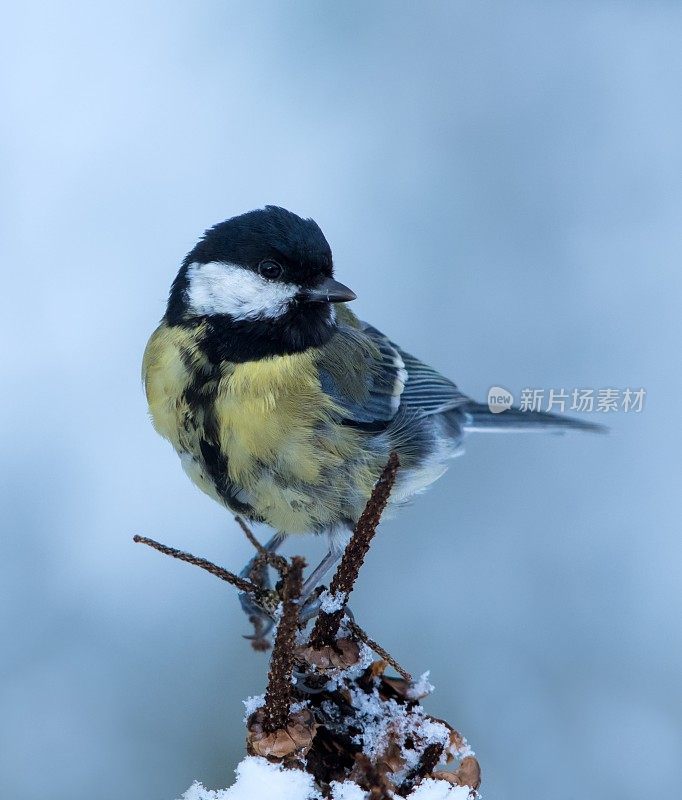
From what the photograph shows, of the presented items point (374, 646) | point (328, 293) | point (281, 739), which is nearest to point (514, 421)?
point (328, 293)

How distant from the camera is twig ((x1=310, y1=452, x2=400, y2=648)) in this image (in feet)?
2.63

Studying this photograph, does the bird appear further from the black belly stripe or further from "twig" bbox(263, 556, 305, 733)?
"twig" bbox(263, 556, 305, 733)

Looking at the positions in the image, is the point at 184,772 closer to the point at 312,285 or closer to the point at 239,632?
the point at 239,632

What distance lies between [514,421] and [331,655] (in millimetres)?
1346

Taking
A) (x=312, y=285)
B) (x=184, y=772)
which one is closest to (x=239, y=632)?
(x=184, y=772)

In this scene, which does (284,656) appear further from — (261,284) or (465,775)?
(261,284)

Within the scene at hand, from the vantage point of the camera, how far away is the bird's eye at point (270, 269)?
1581mm

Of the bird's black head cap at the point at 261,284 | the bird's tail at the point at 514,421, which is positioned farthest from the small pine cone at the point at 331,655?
the bird's tail at the point at 514,421

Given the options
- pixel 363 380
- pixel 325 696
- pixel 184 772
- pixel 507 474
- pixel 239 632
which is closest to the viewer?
pixel 325 696

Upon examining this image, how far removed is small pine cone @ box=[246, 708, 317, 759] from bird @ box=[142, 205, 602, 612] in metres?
0.71

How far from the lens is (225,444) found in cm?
154

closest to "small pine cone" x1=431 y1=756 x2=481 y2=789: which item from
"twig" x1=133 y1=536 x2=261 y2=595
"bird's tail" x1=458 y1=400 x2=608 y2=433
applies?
"twig" x1=133 y1=536 x2=261 y2=595

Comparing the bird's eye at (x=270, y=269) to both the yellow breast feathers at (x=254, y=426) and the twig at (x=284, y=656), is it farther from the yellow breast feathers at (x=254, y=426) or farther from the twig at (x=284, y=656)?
the twig at (x=284, y=656)

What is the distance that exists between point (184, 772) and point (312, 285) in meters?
1.38
